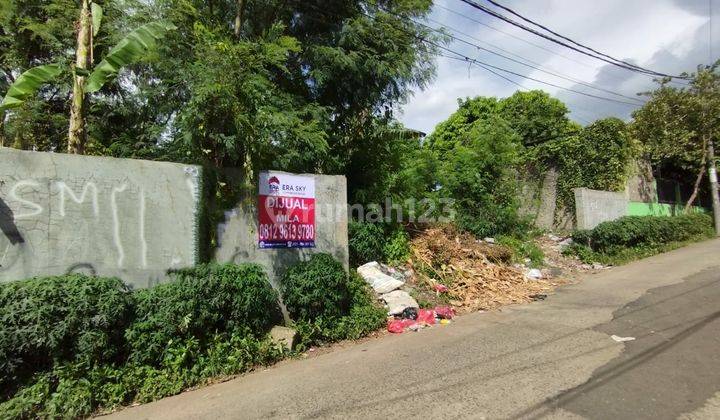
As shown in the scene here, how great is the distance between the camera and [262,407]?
14.1 ft

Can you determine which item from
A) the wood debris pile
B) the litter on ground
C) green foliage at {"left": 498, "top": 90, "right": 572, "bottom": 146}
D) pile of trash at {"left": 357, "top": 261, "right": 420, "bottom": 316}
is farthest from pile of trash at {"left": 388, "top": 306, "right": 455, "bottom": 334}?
green foliage at {"left": 498, "top": 90, "right": 572, "bottom": 146}

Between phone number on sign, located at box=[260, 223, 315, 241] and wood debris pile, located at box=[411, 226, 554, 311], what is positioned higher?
phone number on sign, located at box=[260, 223, 315, 241]

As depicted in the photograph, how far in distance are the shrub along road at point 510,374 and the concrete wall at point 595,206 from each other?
7070 millimetres

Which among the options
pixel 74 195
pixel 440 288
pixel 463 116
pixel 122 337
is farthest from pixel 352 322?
pixel 463 116

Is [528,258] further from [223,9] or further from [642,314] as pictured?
[223,9]

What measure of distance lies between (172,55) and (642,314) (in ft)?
27.6

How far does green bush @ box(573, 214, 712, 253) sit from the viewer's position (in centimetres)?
1250

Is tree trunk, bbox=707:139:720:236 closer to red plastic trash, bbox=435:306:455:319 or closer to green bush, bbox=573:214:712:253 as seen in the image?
green bush, bbox=573:214:712:253

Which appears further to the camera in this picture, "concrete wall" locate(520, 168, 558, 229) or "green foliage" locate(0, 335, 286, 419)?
"concrete wall" locate(520, 168, 558, 229)

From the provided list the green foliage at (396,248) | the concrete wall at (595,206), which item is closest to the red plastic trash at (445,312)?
the green foliage at (396,248)

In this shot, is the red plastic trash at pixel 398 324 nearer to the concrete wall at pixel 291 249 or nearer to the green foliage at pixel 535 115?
the concrete wall at pixel 291 249

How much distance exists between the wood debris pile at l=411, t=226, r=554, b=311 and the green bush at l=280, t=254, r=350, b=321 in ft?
8.33

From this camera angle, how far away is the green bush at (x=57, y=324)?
13.5 ft

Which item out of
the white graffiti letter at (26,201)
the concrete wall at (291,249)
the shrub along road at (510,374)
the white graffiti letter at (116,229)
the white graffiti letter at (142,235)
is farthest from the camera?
the concrete wall at (291,249)
